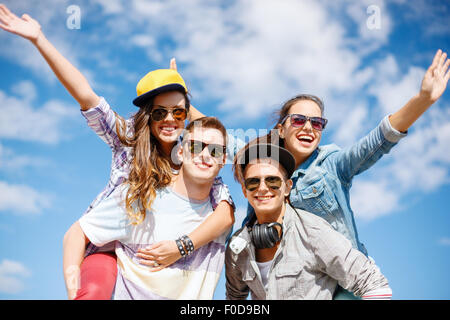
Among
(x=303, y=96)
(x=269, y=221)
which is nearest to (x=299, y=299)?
(x=269, y=221)

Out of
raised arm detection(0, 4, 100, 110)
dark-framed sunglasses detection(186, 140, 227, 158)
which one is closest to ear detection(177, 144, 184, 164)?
dark-framed sunglasses detection(186, 140, 227, 158)

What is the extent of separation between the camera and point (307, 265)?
4.26 metres

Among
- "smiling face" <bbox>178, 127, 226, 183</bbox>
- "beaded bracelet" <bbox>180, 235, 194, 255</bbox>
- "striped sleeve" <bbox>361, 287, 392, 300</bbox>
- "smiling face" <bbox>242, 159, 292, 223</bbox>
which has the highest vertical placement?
"smiling face" <bbox>178, 127, 226, 183</bbox>

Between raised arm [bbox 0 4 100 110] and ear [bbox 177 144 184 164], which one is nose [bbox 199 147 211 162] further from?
raised arm [bbox 0 4 100 110]

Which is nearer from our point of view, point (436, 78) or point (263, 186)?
point (436, 78)

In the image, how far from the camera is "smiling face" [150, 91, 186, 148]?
201 inches

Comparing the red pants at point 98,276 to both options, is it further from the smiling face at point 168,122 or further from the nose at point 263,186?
the nose at point 263,186

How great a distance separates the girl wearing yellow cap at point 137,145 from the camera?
433 centimetres

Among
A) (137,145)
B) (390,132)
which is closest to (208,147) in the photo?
(137,145)

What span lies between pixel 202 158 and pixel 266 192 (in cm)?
79

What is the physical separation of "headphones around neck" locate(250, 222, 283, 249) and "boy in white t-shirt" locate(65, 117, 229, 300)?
52 cm

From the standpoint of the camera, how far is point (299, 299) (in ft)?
13.8

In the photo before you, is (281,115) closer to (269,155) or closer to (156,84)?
(269,155)
